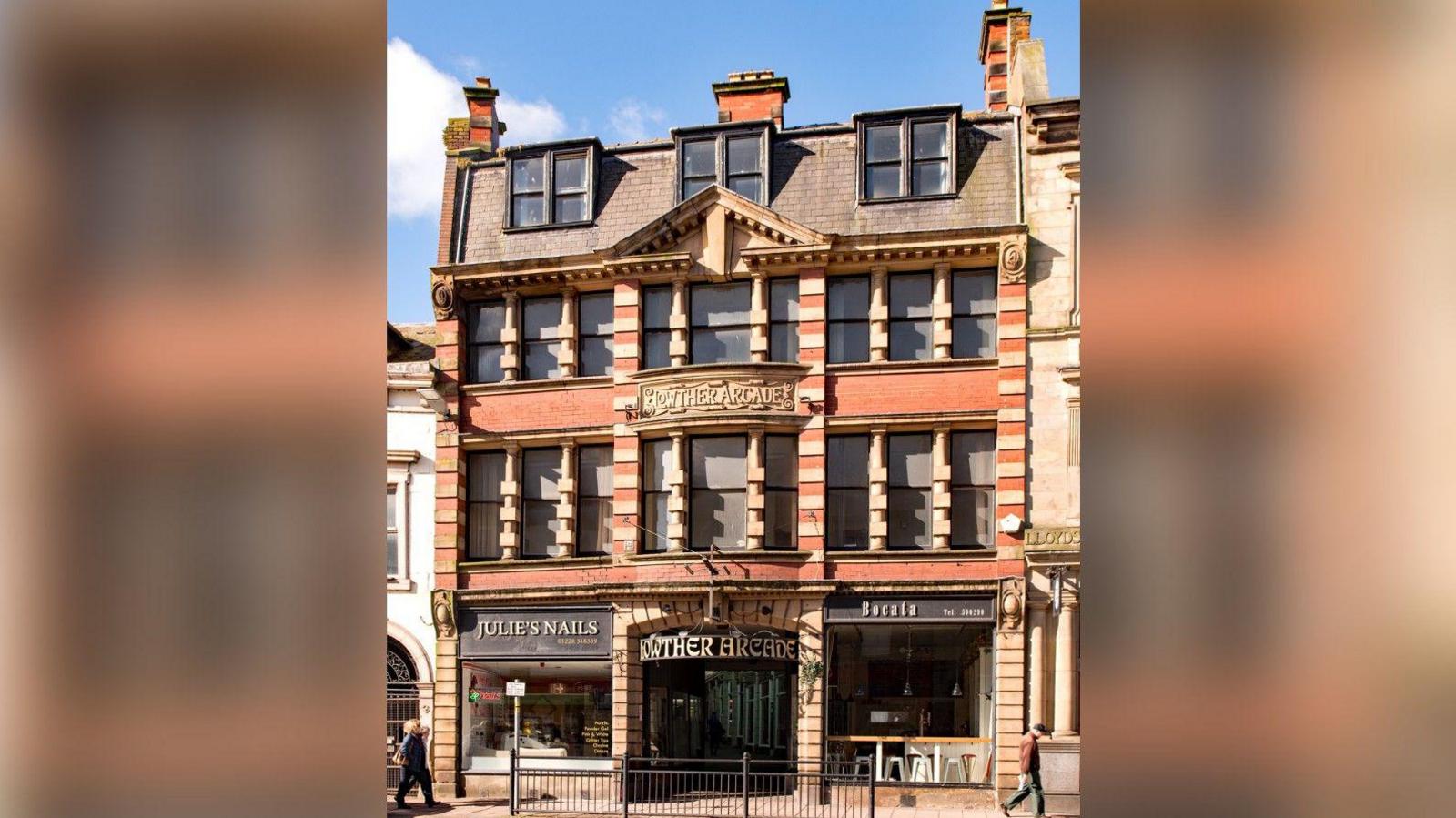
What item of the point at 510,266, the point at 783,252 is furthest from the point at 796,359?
the point at 510,266

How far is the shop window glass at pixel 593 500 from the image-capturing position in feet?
69.0

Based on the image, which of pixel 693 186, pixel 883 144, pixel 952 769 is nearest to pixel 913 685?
pixel 952 769

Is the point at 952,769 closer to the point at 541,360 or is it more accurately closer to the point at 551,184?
the point at 541,360

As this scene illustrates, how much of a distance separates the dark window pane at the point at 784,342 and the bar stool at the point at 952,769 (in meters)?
7.44

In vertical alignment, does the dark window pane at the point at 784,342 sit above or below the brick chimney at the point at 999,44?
below

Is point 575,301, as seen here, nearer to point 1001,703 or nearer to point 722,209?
point 722,209

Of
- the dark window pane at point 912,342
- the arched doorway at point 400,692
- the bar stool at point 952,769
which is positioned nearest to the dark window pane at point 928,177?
the dark window pane at point 912,342

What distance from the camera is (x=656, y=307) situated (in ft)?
69.4

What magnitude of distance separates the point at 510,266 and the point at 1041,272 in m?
9.78

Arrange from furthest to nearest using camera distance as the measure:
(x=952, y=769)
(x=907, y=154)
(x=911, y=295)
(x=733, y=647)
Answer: (x=907, y=154)
(x=911, y=295)
(x=733, y=647)
(x=952, y=769)

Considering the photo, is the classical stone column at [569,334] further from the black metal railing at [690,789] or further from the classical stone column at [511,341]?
the black metal railing at [690,789]

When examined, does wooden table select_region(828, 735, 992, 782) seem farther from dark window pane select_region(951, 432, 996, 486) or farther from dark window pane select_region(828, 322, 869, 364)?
dark window pane select_region(828, 322, 869, 364)

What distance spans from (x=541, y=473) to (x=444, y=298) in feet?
12.8
